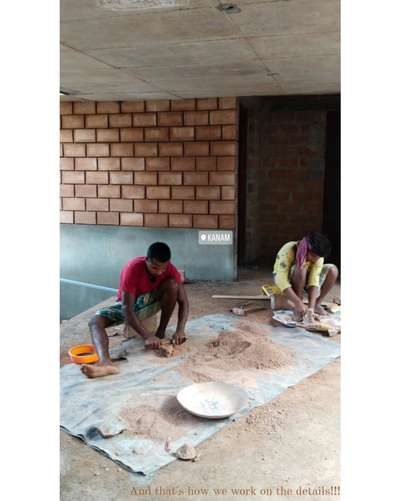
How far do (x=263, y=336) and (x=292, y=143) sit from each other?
4.27 m

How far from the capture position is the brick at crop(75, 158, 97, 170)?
6.11 meters

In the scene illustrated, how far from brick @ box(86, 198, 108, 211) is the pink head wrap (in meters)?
3.00

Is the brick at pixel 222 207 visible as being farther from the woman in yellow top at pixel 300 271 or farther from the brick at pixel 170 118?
the woman in yellow top at pixel 300 271

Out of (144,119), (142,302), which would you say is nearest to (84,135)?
(144,119)

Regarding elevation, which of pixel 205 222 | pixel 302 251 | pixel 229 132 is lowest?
pixel 302 251

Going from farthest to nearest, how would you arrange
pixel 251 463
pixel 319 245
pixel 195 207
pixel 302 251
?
pixel 195 207 → pixel 302 251 → pixel 319 245 → pixel 251 463

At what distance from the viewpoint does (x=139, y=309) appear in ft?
11.5

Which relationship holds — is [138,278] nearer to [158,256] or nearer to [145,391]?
[158,256]

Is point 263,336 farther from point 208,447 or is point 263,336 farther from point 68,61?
point 68,61

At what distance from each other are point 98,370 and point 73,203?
12.4 ft

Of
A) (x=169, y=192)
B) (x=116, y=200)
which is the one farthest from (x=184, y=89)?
(x=116, y=200)

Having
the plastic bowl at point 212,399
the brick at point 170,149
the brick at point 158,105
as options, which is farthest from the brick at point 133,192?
the plastic bowl at point 212,399

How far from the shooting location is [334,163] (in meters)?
7.16

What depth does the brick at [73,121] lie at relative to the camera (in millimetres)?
6020
